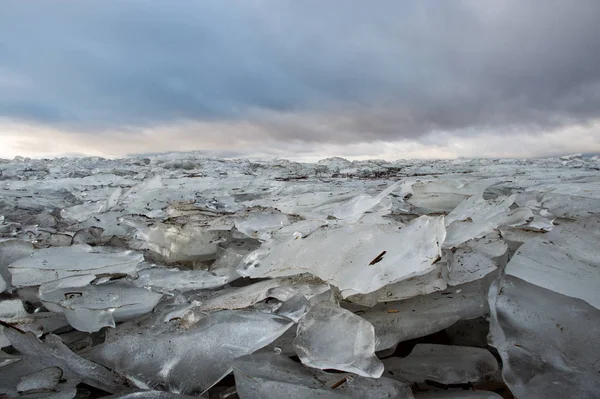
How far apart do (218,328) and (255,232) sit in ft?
2.66

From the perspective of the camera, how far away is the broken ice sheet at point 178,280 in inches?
57.6

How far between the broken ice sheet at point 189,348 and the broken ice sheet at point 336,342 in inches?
2.9

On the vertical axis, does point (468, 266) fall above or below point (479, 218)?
below

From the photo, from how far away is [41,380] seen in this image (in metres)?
0.92

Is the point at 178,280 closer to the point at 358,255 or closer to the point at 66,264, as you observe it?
the point at 66,264

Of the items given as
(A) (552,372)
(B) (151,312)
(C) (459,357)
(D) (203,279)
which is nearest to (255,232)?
(D) (203,279)

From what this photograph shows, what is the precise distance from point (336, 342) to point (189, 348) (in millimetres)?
395

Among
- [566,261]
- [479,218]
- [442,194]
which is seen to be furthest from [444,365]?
[442,194]

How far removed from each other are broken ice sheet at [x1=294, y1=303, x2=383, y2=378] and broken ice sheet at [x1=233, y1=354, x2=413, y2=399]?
0.03 m

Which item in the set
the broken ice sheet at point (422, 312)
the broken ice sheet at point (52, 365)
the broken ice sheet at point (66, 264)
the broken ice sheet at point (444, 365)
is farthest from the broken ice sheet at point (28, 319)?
the broken ice sheet at point (444, 365)

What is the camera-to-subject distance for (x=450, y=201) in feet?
8.06

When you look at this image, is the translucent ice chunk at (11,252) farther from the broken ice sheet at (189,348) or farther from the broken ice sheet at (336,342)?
the broken ice sheet at (336,342)

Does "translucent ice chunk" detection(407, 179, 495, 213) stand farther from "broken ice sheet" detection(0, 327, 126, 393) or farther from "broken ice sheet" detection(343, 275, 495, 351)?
"broken ice sheet" detection(0, 327, 126, 393)

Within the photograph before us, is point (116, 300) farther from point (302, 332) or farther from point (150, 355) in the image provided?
point (302, 332)
